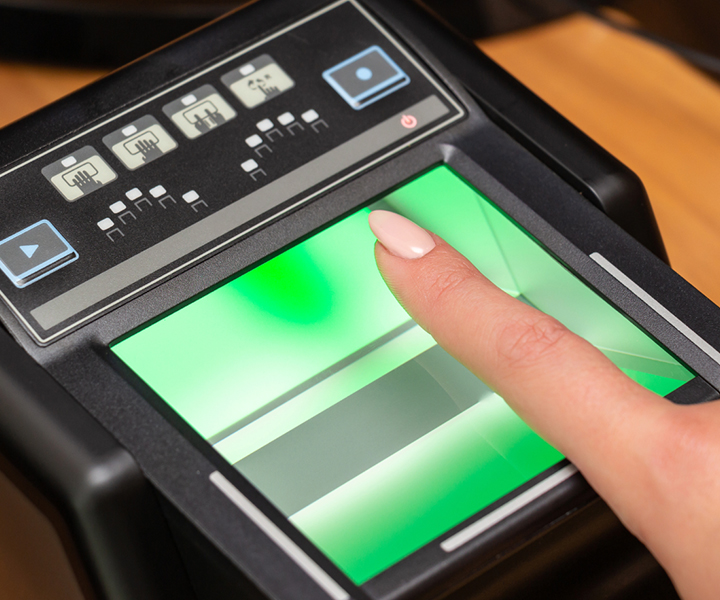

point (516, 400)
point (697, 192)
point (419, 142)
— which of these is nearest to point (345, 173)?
point (419, 142)

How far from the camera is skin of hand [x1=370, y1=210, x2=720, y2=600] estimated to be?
1.19ft

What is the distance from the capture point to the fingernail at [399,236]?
0.43m

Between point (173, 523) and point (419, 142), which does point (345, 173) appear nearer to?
point (419, 142)

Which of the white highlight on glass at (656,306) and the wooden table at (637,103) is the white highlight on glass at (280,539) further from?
the wooden table at (637,103)

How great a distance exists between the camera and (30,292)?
41 cm

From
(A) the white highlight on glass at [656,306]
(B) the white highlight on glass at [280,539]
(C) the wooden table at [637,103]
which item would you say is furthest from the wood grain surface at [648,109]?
(B) the white highlight on glass at [280,539]

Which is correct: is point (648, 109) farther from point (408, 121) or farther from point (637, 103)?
point (408, 121)

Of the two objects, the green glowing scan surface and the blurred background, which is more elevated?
the blurred background

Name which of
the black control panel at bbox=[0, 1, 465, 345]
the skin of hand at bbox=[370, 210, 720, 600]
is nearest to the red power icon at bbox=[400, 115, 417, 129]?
the black control panel at bbox=[0, 1, 465, 345]

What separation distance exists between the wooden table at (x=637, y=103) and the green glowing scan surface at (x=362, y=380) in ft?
0.75

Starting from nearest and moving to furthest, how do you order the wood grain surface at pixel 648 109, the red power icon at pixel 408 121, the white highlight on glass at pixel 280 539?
the white highlight on glass at pixel 280 539 → the red power icon at pixel 408 121 → the wood grain surface at pixel 648 109

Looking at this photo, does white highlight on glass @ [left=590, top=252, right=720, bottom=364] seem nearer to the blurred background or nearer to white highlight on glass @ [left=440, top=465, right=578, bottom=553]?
white highlight on glass @ [left=440, top=465, right=578, bottom=553]

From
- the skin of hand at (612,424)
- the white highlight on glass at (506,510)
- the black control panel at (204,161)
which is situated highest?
the black control panel at (204,161)

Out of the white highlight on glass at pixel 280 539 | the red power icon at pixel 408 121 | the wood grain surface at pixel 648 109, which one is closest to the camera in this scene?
the white highlight on glass at pixel 280 539
